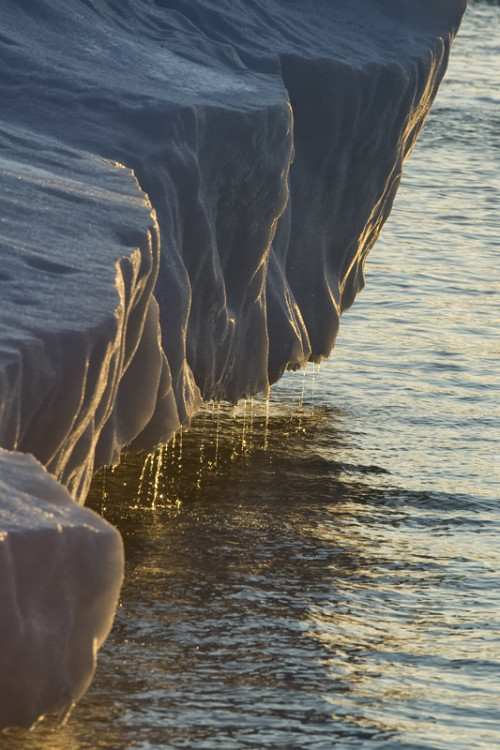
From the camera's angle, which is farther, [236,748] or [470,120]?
[470,120]

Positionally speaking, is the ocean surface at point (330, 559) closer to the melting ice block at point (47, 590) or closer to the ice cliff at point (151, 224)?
the ice cliff at point (151, 224)

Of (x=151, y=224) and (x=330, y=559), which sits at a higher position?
(x=151, y=224)

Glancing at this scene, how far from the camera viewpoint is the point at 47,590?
4168 millimetres

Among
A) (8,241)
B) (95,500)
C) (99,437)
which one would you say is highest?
(8,241)

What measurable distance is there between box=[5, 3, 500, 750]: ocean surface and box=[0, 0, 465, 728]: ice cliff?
0.74 meters

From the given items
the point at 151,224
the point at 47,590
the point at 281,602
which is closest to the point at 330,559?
the point at 281,602

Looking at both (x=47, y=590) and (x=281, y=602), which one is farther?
(x=281, y=602)

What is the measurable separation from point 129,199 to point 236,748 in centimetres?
230

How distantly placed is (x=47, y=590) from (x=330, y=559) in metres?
4.51

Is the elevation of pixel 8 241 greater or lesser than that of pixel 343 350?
greater

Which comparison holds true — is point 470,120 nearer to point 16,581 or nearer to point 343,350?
point 343,350

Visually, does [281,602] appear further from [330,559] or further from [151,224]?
[151,224]

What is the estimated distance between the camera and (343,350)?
507 inches

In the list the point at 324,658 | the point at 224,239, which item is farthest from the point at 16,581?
the point at 224,239
